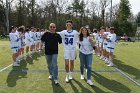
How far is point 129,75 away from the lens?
1378 centimetres

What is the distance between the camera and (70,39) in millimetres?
11914

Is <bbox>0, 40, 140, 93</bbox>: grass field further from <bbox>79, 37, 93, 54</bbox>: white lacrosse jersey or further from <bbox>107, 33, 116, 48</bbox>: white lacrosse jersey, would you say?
<bbox>107, 33, 116, 48</bbox>: white lacrosse jersey

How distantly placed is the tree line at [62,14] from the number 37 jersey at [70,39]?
57069mm

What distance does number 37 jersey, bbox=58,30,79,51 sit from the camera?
11.9 m

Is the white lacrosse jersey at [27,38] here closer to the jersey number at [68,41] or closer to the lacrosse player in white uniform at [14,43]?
the lacrosse player in white uniform at [14,43]

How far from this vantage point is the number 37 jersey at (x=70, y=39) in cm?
1191

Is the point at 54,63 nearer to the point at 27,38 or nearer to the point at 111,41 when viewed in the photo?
the point at 111,41

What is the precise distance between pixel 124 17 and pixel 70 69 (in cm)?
6749

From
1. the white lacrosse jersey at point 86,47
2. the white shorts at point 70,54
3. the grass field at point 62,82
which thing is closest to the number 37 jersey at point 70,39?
the white shorts at point 70,54

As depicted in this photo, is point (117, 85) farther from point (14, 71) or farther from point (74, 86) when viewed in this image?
point (14, 71)

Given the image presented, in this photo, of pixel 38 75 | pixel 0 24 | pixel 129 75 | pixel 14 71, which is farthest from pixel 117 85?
pixel 0 24

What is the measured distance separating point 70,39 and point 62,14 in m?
66.9

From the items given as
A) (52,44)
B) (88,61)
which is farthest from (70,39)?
(88,61)

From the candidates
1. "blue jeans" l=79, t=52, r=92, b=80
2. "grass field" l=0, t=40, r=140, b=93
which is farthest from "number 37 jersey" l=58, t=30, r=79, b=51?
"grass field" l=0, t=40, r=140, b=93
